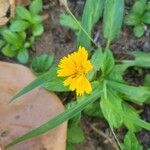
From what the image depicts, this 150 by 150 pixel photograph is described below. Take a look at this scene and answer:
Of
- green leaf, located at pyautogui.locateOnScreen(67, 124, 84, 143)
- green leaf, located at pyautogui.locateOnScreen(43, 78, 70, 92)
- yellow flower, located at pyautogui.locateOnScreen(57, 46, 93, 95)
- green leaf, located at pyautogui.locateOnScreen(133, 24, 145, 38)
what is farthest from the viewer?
green leaf, located at pyautogui.locateOnScreen(133, 24, 145, 38)

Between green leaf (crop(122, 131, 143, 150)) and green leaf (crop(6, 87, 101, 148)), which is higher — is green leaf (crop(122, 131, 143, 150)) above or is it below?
below

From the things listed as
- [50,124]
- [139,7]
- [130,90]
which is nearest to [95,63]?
[130,90]

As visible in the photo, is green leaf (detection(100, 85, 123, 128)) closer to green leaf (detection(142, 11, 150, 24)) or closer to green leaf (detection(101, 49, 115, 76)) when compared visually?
green leaf (detection(101, 49, 115, 76))

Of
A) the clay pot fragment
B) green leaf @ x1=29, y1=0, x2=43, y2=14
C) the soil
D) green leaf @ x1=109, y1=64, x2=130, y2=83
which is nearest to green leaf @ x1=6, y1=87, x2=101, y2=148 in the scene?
the clay pot fragment

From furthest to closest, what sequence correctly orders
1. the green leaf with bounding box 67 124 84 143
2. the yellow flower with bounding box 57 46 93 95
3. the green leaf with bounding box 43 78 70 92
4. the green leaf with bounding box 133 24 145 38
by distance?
1. the green leaf with bounding box 133 24 145 38
2. the green leaf with bounding box 67 124 84 143
3. the green leaf with bounding box 43 78 70 92
4. the yellow flower with bounding box 57 46 93 95

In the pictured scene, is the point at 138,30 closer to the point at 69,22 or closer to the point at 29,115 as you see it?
the point at 69,22

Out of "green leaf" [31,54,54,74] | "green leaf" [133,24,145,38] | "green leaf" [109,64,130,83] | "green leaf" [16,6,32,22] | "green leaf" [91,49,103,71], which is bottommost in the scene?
"green leaf" [31,54,54,74]

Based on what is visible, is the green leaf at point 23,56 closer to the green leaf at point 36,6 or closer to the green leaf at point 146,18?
the green leaf at point 36,6
